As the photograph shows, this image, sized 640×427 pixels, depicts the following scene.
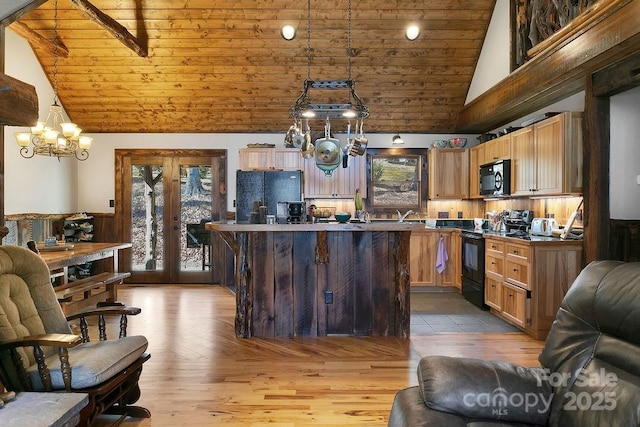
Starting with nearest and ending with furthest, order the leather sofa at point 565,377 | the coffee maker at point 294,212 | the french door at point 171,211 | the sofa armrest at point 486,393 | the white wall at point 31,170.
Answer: the leather sofa at point 565,377 → the sofa armrest at point 486,393 → the coffee maker at point 294,212 → the white wall at point 31,170 → the french door at point 171,211

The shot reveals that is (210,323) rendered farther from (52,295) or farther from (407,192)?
(407,192)

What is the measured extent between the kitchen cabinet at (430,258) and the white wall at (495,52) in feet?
7.44

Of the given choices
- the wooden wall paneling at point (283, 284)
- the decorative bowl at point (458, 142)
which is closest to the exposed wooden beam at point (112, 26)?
the wooden wall paneling at point (283, 284)

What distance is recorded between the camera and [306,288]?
421 centimetres

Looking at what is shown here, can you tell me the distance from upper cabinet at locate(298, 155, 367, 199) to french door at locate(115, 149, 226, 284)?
154 cm

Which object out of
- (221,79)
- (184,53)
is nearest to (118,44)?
(184,53)

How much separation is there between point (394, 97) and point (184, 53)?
3268mm

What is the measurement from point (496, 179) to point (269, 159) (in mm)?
3540

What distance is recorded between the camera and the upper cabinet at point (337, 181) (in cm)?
693

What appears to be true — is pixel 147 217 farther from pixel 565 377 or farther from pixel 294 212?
pixel 565 377

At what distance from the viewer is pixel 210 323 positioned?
467 cm

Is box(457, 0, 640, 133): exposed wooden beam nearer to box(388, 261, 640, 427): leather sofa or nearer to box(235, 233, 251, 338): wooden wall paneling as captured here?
box(388, 261, 640, 427): leather sofa

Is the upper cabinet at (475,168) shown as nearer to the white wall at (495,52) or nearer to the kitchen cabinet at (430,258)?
the kitchen cabinet at (430,258)

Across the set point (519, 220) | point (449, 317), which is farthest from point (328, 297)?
point (519, 220)
